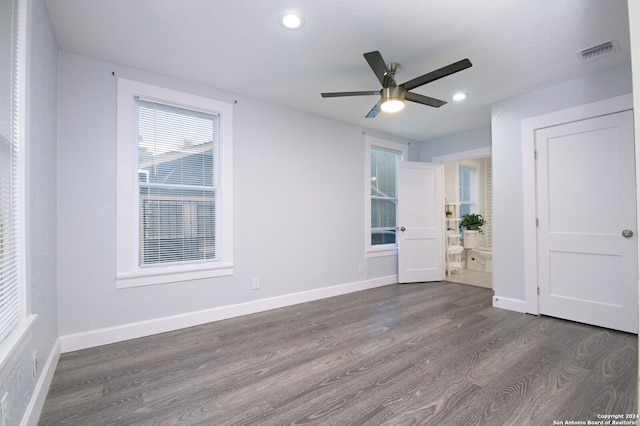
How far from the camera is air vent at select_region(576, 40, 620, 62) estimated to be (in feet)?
8.00

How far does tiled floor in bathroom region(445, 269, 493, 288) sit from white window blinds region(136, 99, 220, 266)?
161 inches

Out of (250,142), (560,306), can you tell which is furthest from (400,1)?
(560,306)

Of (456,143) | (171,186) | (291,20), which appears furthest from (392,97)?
(456,143)

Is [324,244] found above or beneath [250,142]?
beneath

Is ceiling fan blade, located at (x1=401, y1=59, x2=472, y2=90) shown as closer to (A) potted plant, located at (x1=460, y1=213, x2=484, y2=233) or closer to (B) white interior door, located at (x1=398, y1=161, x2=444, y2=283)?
(B) white interior door, located at (x1=398, y1=161, x2=444, y2=283)

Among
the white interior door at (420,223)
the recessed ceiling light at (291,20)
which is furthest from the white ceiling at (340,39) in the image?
the white interior door at (420,223)

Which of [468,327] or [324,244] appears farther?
[324,244]

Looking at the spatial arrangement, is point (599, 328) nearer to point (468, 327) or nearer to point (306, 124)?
point (468, 327)

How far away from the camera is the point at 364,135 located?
464 cm

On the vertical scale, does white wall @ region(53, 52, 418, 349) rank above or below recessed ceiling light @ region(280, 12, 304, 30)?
below

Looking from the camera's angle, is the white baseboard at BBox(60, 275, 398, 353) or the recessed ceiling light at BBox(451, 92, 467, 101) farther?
the recessed ceiling light at BBox(451, 92, 467, 101)

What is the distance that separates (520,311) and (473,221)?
322 cm

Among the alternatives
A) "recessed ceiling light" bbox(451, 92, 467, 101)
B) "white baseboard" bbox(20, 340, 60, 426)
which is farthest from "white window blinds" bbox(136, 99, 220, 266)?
"recessed ceiling light" bbox(451, 92, 467, 101)

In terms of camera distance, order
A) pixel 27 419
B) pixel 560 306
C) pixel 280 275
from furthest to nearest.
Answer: pixel 280 275 → pixel 560 306 → pixel 27 419
